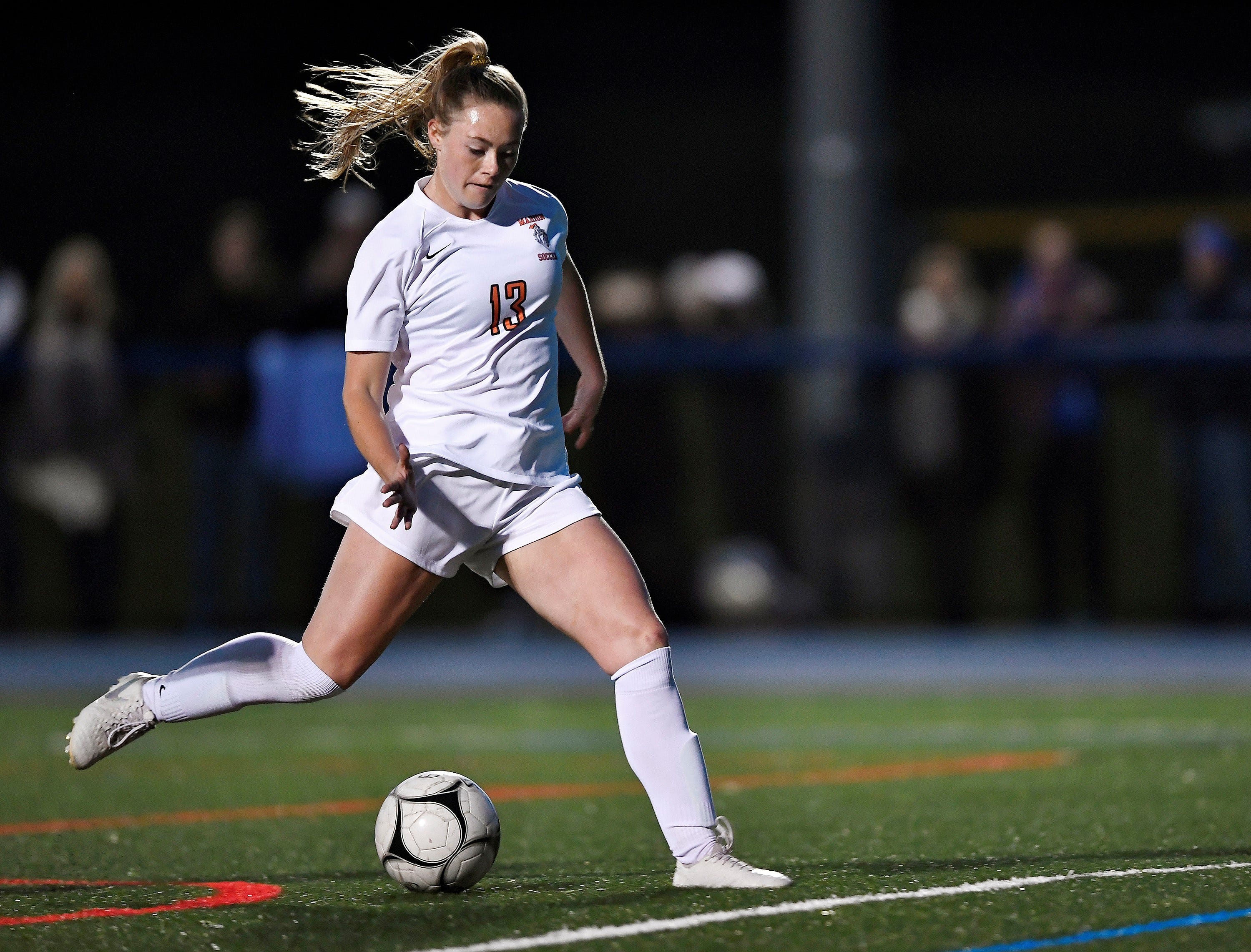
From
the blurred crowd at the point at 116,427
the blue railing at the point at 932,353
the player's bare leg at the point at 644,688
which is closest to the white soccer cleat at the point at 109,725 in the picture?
the player's bare leg at the point at 644,688

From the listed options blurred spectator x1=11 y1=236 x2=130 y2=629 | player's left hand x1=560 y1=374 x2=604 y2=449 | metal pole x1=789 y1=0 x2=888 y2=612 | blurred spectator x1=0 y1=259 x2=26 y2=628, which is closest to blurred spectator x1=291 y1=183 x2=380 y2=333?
blurred spectator x1=11 y1=236 x2=130 y2=629

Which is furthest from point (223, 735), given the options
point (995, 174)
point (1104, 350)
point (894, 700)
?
point (995, 174)

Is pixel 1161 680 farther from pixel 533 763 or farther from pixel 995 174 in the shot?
pixel 995 174

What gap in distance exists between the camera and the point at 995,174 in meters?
18.3

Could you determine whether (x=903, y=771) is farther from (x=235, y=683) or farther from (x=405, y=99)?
(x=405, y=99)

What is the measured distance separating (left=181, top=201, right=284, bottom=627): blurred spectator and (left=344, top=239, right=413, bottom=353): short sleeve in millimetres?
7801

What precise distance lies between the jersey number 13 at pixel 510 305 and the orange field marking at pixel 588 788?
279 cm

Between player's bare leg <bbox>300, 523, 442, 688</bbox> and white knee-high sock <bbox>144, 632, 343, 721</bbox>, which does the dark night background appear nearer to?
white knee-high sock <bbox>144, 632, 343, 721</bbox>

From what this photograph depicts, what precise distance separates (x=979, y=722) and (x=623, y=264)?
6.85 metres

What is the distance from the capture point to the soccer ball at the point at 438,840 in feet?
18.2

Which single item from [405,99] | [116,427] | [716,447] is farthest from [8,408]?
[405,99]

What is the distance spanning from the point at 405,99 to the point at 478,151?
12.0 inches

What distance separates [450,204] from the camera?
5.39 meters

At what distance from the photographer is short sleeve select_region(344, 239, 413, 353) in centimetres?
526
